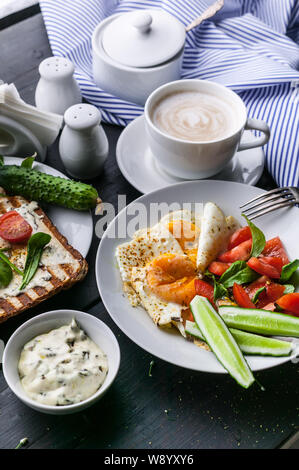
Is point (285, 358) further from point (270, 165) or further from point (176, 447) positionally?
point (270, 165)

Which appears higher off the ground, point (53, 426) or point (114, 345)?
point (114, 345)

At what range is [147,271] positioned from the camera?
205 centimetres

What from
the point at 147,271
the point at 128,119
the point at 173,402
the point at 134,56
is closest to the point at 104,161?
the point at 128,119

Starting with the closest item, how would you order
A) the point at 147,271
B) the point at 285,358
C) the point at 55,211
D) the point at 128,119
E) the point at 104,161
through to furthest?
the point at 285,358 → the point at 147,271 → the point at 55,211 → the point at 104,161 → the point at 128,119

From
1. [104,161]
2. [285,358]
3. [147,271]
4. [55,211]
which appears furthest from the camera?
[104,161]

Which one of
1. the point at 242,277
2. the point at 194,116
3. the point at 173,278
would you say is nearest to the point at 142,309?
the point at 173,278

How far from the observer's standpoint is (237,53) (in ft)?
9.87

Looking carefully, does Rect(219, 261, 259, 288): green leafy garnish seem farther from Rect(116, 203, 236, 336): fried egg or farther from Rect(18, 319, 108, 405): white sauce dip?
Rect(18, 319, 108, 405): white sauce dip

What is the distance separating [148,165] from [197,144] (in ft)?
1.22

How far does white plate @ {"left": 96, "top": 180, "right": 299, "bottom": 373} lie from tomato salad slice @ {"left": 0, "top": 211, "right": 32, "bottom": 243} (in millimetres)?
324

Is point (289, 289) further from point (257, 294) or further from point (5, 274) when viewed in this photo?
point (5, 274)

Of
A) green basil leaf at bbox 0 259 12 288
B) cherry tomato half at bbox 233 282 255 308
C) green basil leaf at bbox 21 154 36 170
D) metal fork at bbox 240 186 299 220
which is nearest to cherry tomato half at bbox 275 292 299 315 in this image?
cherry tomato half at bbox 233 282 255 308

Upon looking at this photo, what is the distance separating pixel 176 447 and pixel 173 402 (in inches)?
6.1

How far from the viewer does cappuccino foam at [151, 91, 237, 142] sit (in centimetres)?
239
